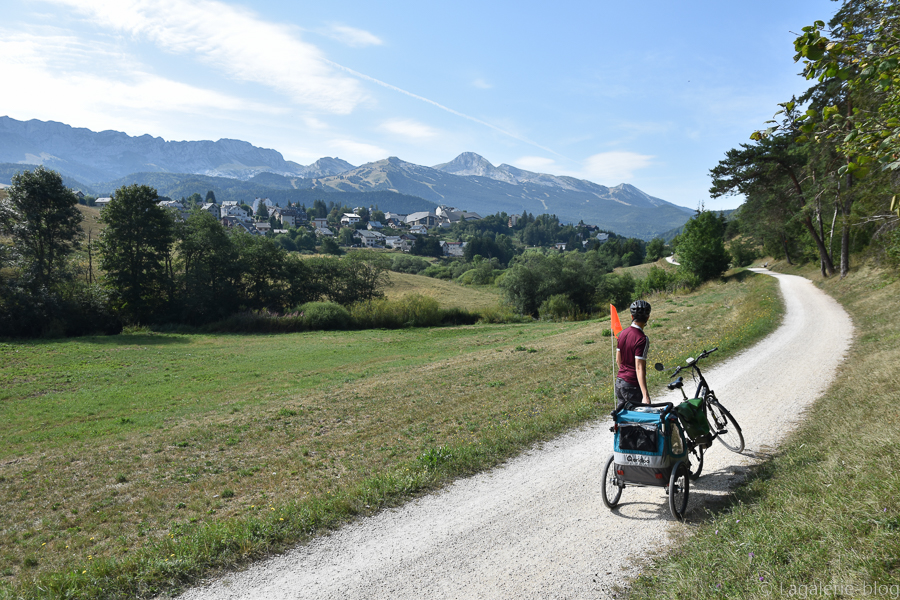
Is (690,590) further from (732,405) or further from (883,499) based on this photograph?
(732,405)

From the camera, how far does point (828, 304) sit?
2892cm

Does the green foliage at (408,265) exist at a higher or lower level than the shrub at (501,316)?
higher

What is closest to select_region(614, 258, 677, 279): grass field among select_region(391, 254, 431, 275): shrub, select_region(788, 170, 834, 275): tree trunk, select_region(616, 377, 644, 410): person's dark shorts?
select_region(788, 170, 834, 275): tree trunk

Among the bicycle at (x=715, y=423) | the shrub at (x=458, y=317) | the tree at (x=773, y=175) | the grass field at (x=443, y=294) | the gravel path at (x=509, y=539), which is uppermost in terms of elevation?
the tree at (x=773, y=175)

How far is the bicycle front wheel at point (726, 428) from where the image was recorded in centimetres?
808

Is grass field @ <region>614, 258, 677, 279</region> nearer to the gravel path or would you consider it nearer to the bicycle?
the bicycle

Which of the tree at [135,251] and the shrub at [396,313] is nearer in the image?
the tree at [135,251]

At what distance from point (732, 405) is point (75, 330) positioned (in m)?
53.3

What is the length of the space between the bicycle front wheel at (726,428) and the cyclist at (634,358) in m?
2.03

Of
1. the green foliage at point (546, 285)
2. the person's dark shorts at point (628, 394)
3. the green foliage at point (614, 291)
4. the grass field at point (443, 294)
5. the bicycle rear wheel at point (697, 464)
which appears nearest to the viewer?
the person's dark shorts at point (628, 394)

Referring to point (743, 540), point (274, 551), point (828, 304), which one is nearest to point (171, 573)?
point (274, 551)

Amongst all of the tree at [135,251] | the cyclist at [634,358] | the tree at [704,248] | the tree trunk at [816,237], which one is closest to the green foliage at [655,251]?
the tree at [704,248]

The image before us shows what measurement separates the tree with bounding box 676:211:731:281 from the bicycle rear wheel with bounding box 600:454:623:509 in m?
55.6

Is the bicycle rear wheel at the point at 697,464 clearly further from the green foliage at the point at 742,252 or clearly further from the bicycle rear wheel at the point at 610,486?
the green foliage at the point at 742,252
